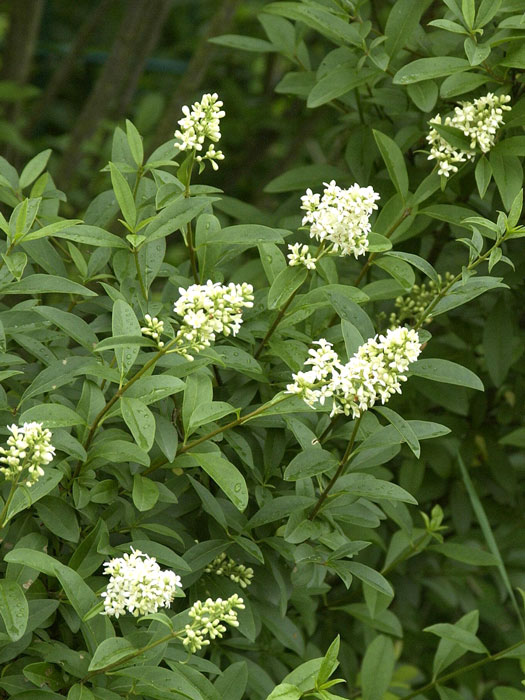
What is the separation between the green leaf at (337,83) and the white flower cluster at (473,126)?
0.28m

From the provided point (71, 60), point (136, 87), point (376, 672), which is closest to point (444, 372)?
point (376, 672)

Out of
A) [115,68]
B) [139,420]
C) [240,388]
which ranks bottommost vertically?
[139,420]

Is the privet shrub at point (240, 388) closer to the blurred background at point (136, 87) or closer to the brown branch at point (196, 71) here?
the brown branch at point (196, 71)

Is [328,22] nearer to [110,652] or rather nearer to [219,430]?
[219,430]

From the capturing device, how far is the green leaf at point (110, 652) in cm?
120

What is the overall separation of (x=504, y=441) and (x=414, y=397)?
0.25 metres

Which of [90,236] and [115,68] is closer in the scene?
[90,236]

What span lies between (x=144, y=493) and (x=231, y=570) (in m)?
0.31

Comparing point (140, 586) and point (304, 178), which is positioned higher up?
point (304, 178)

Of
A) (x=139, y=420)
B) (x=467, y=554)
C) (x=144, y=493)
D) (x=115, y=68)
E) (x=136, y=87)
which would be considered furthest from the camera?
(x=136, y=87)

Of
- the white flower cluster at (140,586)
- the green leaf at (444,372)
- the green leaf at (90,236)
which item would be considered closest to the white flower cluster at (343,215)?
the green leaf at (444,372)

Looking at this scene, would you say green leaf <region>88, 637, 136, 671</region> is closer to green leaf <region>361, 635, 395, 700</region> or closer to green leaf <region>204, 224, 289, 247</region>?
green leaf <region>204, 224, 289, 247</region>

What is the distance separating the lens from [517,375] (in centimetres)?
259

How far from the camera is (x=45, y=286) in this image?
1486 millimetres
